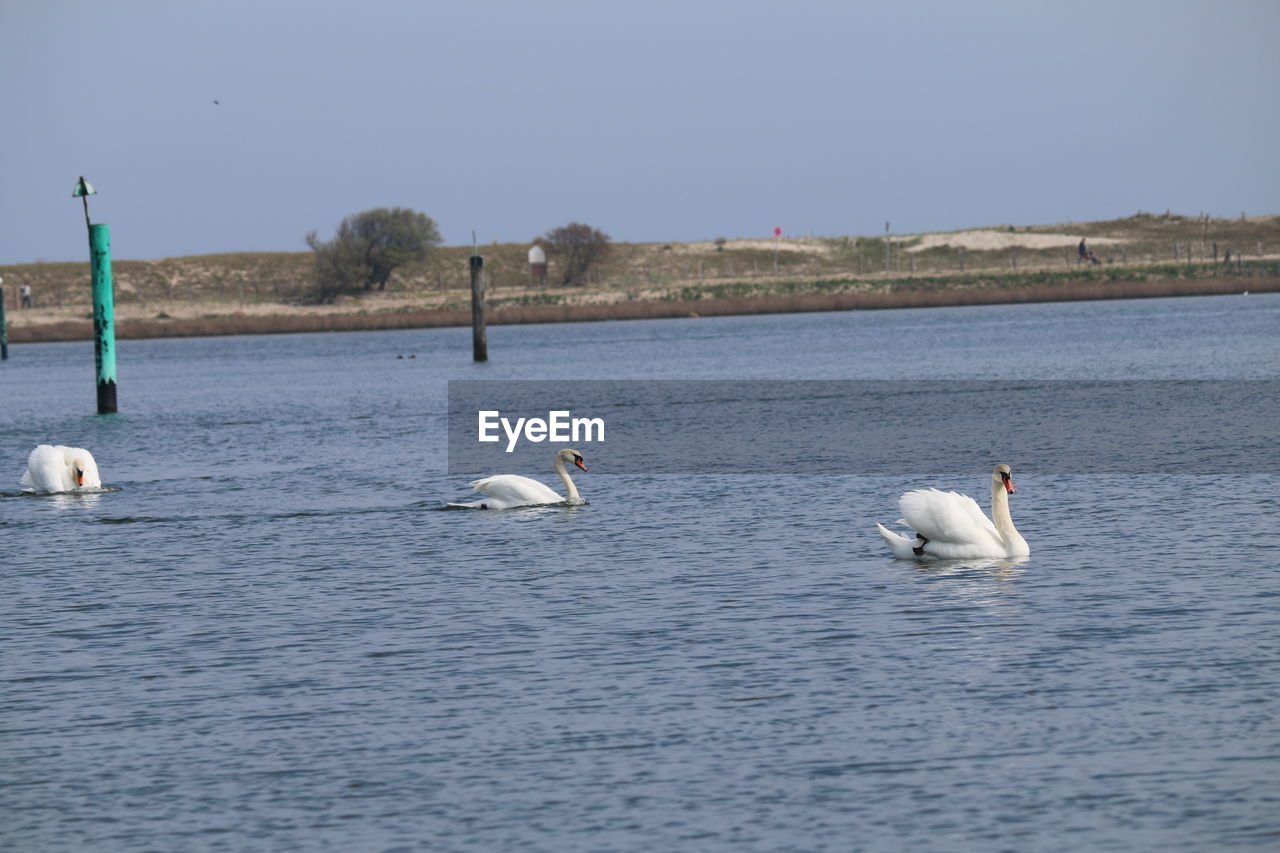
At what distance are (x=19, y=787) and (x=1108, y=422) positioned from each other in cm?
2661

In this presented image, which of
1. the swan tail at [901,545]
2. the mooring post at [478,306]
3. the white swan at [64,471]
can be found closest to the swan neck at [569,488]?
the swan tail at [901,545]

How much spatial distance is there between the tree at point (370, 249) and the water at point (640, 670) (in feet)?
366

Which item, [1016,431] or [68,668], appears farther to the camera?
[1016,431]

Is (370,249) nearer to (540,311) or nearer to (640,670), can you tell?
(540,311)

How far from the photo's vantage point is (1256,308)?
9044 cm

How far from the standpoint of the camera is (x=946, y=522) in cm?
1722

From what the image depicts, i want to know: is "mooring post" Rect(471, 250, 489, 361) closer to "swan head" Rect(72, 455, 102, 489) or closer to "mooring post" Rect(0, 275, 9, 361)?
"mooring post" Rect(0, 275, 9, 361)

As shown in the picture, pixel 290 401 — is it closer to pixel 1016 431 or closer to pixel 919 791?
pixel 1016 431

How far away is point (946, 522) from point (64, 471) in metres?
14.2

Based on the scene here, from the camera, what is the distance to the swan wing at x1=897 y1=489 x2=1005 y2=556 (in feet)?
56.5

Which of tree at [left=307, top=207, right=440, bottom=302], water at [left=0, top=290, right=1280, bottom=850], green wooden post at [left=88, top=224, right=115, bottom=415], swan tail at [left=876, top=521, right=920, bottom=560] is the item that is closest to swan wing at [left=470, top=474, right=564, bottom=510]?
water at [left=0, top=290, right=1280, bottom=850]

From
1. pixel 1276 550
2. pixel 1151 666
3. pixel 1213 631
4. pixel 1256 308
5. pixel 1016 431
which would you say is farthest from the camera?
pixel 1256 308

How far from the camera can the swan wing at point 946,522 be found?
17219 millimetres

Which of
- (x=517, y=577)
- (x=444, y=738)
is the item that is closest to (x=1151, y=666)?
(x=444, y=738)
